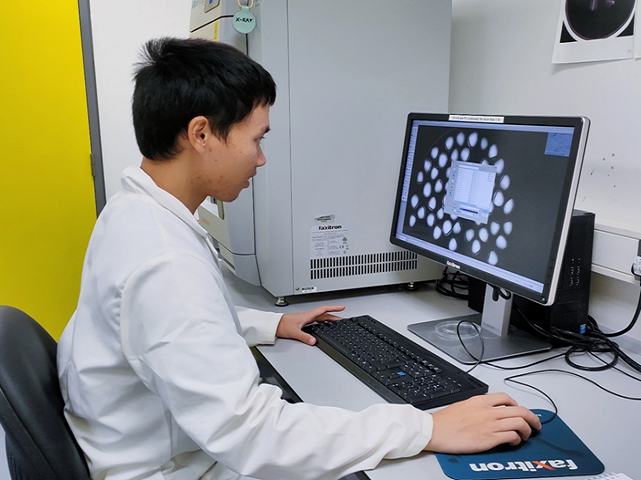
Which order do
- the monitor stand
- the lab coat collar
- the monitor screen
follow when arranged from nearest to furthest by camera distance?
the lab coat collar, the monitor screen, the monitor stand

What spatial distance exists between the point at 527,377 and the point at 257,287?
809 millimetres

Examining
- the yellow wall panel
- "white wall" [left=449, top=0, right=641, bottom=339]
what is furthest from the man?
the yellow wall panel

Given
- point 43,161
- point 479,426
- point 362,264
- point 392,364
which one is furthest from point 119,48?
point 479,426

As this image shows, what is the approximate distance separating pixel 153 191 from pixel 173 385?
295mm

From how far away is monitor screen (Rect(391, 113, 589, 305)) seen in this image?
3.07 feet

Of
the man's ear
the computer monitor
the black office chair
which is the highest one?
the man's ear

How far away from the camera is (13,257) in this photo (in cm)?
244

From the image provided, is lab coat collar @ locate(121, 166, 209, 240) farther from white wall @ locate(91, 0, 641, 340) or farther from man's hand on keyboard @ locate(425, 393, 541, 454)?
man's hand on keyboard @ locate(425, 393, 541, 454)

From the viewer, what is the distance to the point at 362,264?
1.41 m

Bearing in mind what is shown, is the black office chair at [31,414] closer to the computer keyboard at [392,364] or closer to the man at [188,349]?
the man at [188,349]

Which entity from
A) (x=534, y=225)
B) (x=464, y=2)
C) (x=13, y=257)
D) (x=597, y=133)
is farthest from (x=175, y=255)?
(x=13, y=257)

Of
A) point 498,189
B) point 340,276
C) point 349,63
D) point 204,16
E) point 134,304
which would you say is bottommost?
point 340,276

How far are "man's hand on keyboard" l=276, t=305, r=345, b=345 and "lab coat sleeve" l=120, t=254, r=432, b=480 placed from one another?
16.0 inches

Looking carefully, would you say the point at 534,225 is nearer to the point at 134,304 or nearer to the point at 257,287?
the point at 134,304
